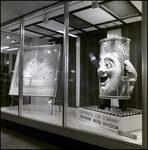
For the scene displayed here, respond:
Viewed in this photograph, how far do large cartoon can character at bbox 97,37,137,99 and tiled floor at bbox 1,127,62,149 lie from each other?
1225 millimetres

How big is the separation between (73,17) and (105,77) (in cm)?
103

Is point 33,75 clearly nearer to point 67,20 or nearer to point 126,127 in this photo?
point 67,20

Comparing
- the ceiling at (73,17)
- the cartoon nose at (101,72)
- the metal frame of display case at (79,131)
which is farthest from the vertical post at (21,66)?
the cartoon nose at (101,72)

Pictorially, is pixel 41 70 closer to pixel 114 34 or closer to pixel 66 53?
pixel 66 53

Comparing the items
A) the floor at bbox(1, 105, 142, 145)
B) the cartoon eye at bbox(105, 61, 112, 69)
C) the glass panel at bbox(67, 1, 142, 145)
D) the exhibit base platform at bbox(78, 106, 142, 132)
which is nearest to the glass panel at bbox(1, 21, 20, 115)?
the floor at bbox(1, 105, 142, 145)

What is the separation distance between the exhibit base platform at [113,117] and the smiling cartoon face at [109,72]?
264 millimetres

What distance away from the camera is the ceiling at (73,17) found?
199 centimetres

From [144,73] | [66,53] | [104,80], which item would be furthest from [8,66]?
[144,73]

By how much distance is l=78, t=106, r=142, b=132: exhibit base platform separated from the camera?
1.93m

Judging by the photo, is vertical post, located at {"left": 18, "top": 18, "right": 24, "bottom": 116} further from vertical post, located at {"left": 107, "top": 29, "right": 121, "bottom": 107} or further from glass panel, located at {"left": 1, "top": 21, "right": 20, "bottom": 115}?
vertical post, located at {"left": 107, "top": 29, "right": 121, "bottom": 107}

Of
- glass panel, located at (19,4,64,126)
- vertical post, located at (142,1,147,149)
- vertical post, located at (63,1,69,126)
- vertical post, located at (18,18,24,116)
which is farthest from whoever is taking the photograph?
vertical post, located at (18,18,24,116)

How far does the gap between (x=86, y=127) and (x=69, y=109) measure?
14.4 inches

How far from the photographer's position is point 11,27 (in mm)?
3273

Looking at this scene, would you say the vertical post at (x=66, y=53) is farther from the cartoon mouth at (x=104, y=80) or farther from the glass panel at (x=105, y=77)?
the cartoon mouth at (x=104, y=80)
